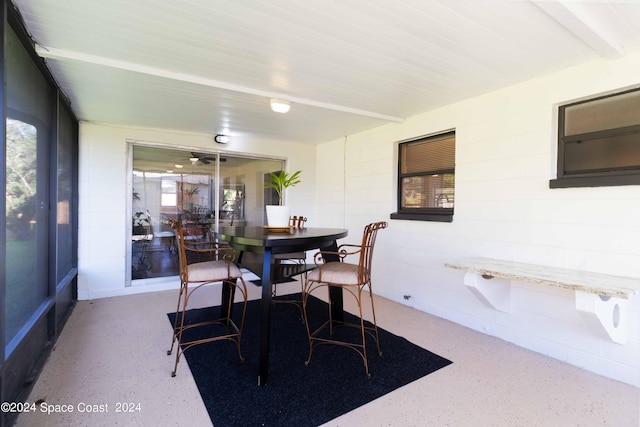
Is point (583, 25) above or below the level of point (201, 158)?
above

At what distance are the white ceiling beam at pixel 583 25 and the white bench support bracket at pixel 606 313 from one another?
164 centimetres

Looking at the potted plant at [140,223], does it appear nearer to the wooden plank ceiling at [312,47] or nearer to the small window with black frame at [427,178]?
the wooden plank ceiling at [312,47]

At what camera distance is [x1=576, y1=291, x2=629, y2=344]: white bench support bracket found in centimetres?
197

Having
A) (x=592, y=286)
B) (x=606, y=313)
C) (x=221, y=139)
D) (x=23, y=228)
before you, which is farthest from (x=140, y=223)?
(x=606, y=313)

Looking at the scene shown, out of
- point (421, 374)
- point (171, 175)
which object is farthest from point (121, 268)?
point (421, 374)

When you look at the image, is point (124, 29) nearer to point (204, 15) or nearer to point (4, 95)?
point (204, 15)

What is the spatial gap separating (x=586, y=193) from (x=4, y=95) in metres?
3.70

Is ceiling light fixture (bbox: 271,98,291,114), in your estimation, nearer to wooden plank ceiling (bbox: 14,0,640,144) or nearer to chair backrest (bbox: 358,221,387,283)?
wooden plank ceiling (bbox: 14,0,640,144)

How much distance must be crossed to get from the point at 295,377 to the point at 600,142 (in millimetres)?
2886

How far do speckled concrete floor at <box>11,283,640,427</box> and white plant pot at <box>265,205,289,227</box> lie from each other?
51.2 inches

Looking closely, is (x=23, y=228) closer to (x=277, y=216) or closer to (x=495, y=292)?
(x=277, y=216)

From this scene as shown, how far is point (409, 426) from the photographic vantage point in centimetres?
170

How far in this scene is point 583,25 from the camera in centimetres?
180

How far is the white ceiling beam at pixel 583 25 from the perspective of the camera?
1654mm
